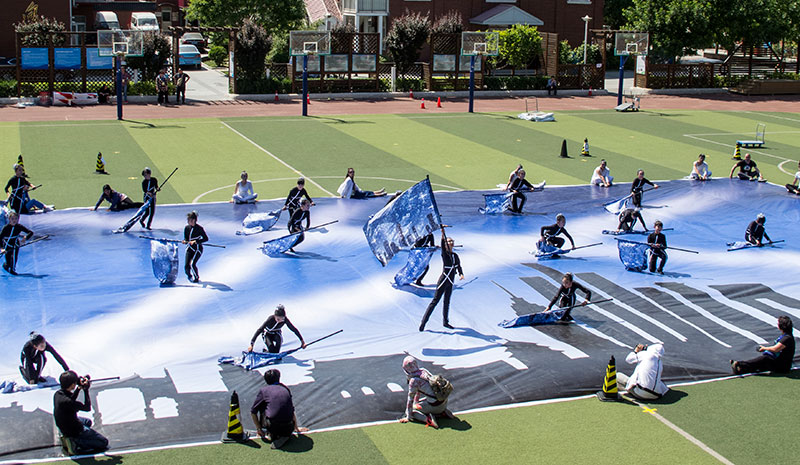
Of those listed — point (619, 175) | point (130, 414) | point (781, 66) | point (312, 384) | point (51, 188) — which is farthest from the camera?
point (781, 66)

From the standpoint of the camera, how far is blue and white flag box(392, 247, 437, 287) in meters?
20.3

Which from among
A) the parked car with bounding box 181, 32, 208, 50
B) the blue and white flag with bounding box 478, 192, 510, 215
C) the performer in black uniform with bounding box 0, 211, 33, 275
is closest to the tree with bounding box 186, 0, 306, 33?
the parked car with bounding box 181, 32, 208, 50

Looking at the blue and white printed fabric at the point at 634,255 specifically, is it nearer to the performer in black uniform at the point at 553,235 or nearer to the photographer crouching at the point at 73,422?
the performer in black uniform at the point at 553,235

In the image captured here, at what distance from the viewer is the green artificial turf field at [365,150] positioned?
32344mm

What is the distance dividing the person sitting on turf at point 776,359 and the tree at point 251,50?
4221 cm

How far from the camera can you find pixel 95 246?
23359 mm

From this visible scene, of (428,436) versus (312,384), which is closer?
(428,436)

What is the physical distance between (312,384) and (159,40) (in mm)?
42322

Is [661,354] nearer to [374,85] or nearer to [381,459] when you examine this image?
[381,459]

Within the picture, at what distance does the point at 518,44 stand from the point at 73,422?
50.9 metres

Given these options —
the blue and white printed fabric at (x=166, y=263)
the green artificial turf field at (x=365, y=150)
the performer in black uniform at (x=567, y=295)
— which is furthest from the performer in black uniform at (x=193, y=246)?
the performer in black uniform at (x=567, y=295)

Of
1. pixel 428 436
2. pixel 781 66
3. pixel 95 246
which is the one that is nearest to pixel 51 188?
pixel 95 246

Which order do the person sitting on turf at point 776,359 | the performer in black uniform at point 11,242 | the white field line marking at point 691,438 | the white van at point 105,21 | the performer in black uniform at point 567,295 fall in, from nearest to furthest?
the white field line marking at point 691,438, the person sitting on turf at point 776,359, the performer in black uniform at point 567,295, the performer in black uniform at point 11,242, the white van at point 105,21

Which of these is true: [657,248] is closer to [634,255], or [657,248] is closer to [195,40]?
[634,255]
